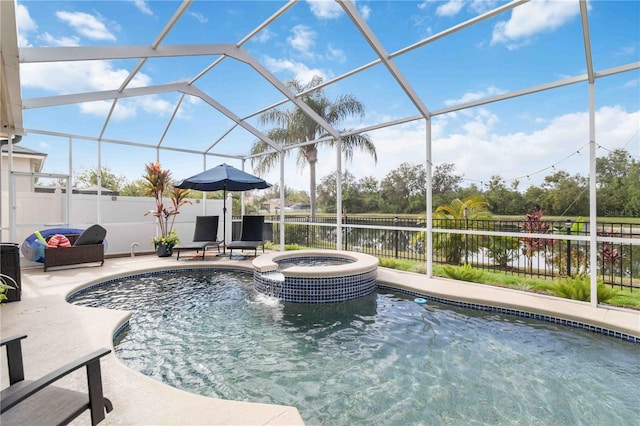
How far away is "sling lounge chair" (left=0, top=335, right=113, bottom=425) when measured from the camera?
144 centimetres

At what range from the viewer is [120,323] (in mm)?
3773

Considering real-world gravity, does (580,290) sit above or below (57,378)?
below

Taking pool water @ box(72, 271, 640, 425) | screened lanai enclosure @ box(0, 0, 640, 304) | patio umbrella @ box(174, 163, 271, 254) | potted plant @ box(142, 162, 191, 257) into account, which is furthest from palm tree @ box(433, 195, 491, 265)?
potted plant @ box(142, 162, 191, 257)

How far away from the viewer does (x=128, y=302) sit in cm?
512

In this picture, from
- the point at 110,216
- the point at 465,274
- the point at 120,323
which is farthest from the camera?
the point at 110,216

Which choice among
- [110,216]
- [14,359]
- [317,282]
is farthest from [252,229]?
[14,359]

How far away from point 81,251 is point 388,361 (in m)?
7.23

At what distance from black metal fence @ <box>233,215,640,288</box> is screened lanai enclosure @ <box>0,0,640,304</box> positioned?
25cm

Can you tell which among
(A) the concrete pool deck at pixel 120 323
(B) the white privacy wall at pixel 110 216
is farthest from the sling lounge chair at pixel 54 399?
(B) the white privacy wall at pixel 110 216

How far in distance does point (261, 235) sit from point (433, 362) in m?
6.61

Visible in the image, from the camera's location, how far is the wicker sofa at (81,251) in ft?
22.4

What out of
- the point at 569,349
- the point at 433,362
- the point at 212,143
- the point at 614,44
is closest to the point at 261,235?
the point at 212,143

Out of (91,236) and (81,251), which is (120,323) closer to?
(81,251)

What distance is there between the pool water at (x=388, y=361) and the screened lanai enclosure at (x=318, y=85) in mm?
1795
